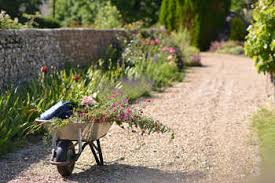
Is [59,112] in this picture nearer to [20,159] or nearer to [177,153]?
[20,159]

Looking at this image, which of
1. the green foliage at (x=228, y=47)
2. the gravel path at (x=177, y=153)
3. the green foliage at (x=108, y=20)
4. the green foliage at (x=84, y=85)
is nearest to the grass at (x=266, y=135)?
the gravel path at (x=177, y=153)

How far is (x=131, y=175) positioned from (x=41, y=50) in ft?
16.3

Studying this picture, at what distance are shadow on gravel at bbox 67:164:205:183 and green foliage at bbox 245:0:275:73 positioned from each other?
12.4 feet

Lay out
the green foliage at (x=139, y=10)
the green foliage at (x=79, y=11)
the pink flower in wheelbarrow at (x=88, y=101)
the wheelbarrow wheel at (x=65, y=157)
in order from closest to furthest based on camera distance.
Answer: the wheelbarrow wheel at (x=65, y=157) < the pink flower in wheelbarrow at (x=88, y=101) < the green foliage at (x=79, y=11) < the green foliage at (x=139, y=10)

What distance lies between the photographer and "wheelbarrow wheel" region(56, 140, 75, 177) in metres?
5.89

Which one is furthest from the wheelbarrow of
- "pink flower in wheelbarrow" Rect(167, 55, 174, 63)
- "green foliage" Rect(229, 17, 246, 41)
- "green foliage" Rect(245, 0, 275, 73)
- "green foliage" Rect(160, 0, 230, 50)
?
"green foliage" Rect(229, 17, 246, 41)

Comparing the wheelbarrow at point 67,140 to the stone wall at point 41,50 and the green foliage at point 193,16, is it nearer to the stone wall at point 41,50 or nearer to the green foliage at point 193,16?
the stone wall at point 41,50

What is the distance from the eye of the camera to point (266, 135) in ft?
24.7

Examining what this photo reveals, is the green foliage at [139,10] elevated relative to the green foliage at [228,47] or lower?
elevated

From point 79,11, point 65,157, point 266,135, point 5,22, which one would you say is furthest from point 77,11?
point 65,157

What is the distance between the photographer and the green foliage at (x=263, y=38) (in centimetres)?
956

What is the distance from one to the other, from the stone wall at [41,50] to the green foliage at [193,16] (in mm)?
13557

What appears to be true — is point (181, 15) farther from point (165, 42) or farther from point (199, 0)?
point (165, 42)

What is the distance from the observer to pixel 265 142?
7332 mm
